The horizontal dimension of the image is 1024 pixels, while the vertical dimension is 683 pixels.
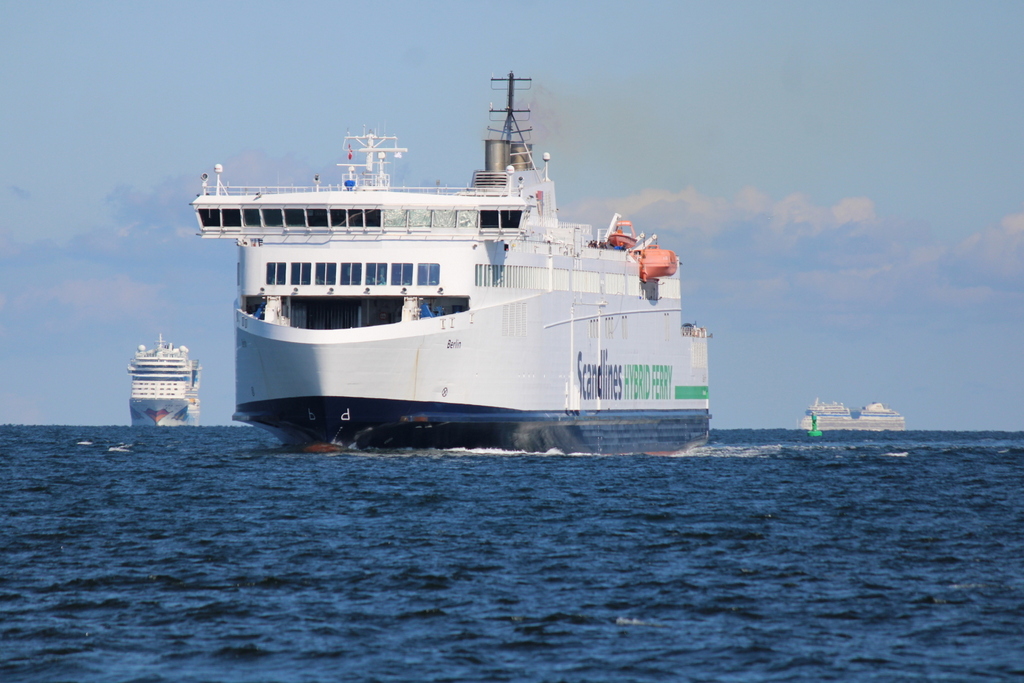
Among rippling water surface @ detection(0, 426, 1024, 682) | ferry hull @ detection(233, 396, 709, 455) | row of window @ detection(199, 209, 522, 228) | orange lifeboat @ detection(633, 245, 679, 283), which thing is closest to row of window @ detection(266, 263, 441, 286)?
row of window @ detection(199, 209, 522, 228)

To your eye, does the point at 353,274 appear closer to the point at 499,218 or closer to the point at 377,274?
the point at 377,274

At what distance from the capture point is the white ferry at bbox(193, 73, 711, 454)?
44531 mm

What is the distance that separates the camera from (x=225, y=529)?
2934 centimetres

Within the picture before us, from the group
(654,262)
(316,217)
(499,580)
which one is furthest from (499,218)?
(499,580)

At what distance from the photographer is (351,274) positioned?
46406 millimetres

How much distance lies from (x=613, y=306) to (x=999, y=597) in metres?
39.3

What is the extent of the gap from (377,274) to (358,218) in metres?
2.36

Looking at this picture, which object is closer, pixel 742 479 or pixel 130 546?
pixel 130 546

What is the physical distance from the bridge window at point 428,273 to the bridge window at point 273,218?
17.2 feet

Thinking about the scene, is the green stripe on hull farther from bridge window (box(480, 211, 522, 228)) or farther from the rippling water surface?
the rippling water surface

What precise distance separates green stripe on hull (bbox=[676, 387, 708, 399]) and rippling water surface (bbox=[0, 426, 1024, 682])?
2789cm

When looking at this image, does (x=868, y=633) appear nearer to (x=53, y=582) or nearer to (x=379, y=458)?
(x=53, y=582)

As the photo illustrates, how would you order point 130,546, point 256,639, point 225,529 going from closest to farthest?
point 256,639 → point 130,546 → point 225,529

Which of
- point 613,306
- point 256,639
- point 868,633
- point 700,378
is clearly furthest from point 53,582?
A: point 700,378
